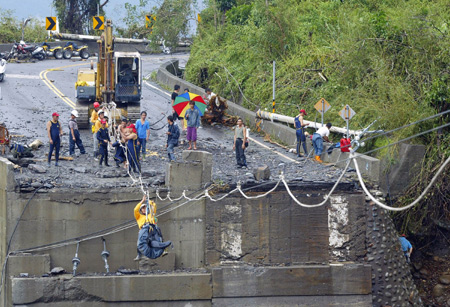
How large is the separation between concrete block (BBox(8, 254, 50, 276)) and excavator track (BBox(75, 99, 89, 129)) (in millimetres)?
10955

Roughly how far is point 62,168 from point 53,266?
369 cm

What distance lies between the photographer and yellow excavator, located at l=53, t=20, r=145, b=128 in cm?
2694

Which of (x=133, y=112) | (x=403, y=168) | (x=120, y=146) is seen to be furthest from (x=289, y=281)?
(x=133, y=112)

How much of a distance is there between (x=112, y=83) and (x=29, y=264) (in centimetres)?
1100

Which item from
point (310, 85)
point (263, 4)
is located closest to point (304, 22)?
point (263, 4)

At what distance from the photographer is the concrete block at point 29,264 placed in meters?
17.5

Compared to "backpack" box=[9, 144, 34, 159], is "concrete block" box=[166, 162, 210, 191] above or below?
below

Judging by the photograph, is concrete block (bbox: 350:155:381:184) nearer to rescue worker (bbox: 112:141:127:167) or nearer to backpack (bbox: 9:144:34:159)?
rescue worker (bbox: 112:141:127:167)

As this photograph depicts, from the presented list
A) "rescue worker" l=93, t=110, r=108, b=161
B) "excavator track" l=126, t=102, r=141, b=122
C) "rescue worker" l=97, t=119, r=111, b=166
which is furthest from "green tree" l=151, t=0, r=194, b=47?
"rescue worker" l=97, t=119, r=111, b=166

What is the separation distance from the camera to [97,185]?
1838 cm

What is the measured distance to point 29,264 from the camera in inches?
694

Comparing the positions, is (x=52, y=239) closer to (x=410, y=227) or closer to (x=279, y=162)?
(x=279, y=162)

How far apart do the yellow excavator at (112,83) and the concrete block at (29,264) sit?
946cm

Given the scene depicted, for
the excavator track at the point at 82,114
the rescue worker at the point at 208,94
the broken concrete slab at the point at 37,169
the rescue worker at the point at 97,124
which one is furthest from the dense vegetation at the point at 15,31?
the broken concrete slab at the point at 37,169
